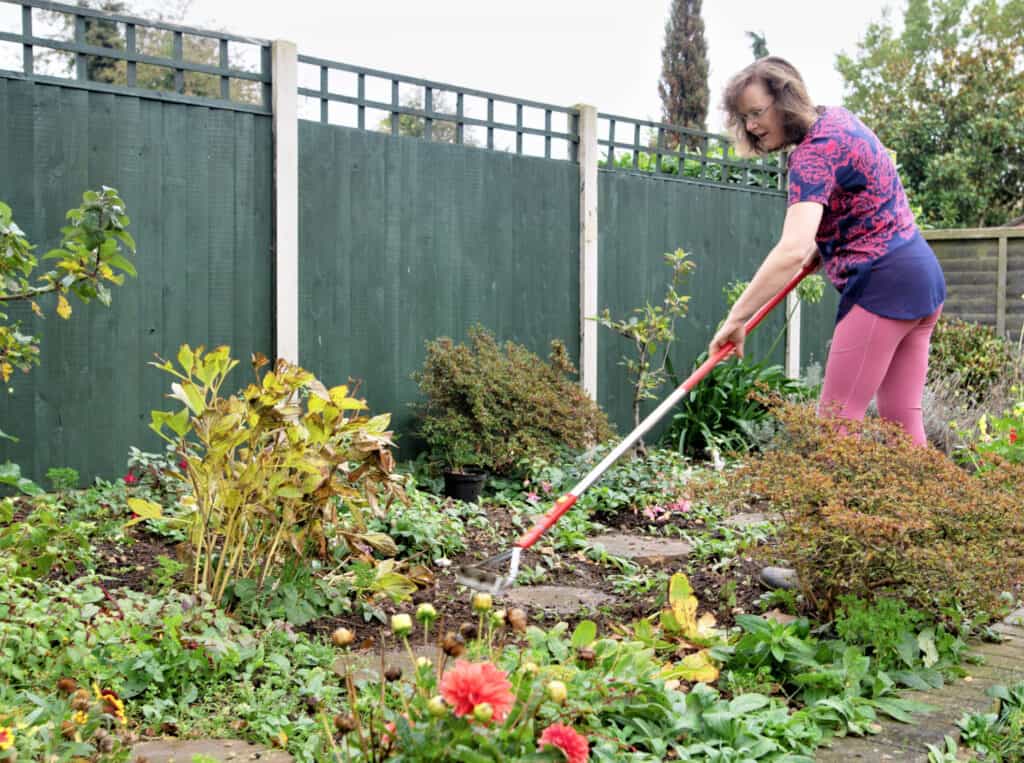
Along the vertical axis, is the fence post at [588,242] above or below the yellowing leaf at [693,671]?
above

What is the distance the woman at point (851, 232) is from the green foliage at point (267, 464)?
3.76 feet

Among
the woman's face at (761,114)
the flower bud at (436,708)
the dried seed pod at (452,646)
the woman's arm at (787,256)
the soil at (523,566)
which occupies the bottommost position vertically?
the soil at (523,566)

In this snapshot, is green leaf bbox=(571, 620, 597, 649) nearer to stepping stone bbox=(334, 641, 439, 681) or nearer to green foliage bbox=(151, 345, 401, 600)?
stepping stone bbox=(334, 641, 439, 681)

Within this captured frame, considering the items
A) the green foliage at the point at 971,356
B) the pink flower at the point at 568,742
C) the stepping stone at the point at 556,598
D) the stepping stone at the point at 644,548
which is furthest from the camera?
the green foliage at the point at 971,356

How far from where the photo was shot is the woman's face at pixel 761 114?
3.17 meters

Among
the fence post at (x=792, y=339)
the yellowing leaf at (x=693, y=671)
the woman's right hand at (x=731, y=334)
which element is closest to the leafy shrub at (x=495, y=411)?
the woman's right hand at (x=731, y=334)

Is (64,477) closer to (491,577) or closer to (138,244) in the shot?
(138,244)

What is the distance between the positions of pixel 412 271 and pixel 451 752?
15.0ft

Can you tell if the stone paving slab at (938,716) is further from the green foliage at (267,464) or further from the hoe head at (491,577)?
the green foliage at (267,464)

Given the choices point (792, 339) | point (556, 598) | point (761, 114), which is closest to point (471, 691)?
point (556, 598)

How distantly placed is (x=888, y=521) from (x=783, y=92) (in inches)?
52.5

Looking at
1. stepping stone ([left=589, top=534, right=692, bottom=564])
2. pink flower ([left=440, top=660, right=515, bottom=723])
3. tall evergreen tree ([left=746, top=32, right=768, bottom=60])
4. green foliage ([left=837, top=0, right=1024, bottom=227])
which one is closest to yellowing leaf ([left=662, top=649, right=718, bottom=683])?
pink flower ([left=440, top=660, right=515, bottom=723])

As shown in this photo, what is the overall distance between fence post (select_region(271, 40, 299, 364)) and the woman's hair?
268cm

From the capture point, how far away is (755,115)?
3203 mm
